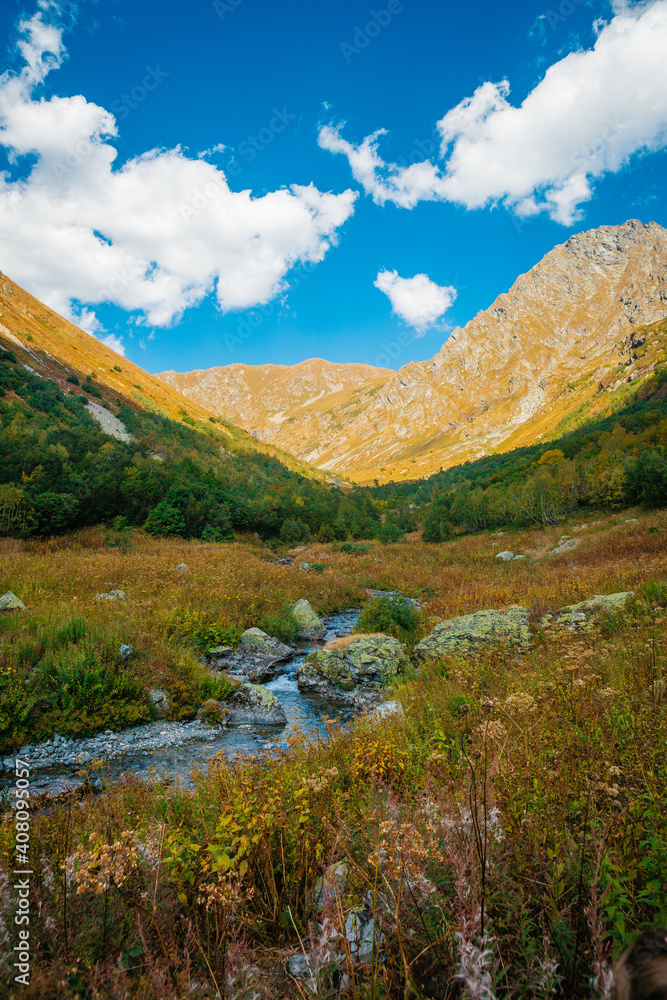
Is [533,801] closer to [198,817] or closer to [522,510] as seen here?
[198,817]

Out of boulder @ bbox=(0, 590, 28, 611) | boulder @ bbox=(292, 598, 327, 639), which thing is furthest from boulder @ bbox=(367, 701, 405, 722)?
boulder @ bbox=(0, 590, 28, 611)

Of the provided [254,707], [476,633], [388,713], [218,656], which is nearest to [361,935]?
[388,713]

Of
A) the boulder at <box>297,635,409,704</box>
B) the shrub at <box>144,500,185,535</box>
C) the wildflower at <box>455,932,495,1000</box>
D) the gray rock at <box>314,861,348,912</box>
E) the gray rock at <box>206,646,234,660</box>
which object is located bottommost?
the boulder at <box>297,635,409,704</box>

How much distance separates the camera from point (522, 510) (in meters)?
48.8

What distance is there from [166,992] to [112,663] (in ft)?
25.6

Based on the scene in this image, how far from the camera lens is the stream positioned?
256 inches

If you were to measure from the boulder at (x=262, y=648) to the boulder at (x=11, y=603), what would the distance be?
5.47m

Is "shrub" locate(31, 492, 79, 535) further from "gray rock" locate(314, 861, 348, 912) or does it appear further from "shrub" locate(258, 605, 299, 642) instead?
"gray rock" locate(314, 861, 348, 912)

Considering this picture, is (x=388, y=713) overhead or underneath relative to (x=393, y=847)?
underneath

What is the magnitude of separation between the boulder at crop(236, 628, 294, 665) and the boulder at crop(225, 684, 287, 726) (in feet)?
8.86

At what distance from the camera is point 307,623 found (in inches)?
605

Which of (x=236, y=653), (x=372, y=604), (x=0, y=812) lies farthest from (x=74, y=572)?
(x=0, y=812)

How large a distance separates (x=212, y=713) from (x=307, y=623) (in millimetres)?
6743

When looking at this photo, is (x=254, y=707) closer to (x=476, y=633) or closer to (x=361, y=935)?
(x=476, y=633)
